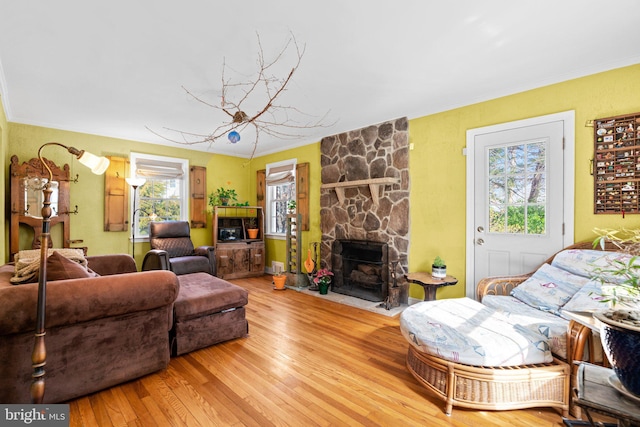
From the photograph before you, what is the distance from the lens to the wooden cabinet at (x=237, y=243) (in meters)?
5.30

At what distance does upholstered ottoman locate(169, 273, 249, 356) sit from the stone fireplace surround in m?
2.09

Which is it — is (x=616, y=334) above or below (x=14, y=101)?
below

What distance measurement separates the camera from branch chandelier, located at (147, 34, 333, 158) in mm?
2555

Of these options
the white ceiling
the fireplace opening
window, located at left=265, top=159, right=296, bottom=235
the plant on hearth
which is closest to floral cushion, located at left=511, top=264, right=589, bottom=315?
the fireplace opening

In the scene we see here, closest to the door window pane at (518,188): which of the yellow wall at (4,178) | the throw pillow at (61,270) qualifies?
the throw pillow at (61,270)

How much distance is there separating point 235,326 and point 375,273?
7.14ft

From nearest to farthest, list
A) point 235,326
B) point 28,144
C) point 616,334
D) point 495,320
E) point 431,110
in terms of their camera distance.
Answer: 1. point 616,334
2. point 495,320
3. point 235,326
4. point 431,110
5. point 28,144

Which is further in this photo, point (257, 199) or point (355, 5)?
point (257, 199)

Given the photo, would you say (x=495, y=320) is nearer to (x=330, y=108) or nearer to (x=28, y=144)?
(x=330, y=108)

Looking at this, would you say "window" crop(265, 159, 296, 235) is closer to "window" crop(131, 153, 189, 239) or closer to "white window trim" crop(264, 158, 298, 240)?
"white window trim" crop(264, 158, 298, 240)

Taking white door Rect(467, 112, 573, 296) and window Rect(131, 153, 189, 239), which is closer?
white door Rect(467, 112, 573, 296)

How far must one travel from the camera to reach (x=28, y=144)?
163 inches

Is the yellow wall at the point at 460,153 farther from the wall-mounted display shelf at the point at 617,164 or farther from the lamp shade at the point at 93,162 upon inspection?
the lamp shade at the point at 93,162

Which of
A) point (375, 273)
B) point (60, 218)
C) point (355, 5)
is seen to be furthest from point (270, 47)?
point (60, 218)
